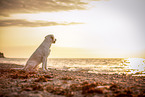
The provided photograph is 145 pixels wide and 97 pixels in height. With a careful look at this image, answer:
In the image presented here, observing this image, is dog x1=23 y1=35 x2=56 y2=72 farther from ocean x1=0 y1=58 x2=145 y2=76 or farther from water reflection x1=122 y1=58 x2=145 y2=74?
water reflection x1=122 y1=58 x2=145 y2=74

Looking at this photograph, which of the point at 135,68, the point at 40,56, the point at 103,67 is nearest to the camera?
the point at 40,56

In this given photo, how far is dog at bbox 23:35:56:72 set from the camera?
438 inches

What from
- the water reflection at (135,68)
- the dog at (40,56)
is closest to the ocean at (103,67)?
the water reflection at (135,68)

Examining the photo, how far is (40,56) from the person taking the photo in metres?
11.5

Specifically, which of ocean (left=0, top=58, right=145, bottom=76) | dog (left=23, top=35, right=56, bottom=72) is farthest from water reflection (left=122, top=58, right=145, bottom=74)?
dog (left=23, top=35, right=56, bottom=72)

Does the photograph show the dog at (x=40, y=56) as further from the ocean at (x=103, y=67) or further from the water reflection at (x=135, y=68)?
the water reflection at (x=135, y=68)

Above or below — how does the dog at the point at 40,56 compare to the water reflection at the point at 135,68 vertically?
above

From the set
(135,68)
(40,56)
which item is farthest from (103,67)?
(40,56)

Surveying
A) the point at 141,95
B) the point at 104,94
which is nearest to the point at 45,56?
the point at 104,94

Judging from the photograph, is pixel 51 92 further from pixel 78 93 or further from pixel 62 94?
pixel 78 93

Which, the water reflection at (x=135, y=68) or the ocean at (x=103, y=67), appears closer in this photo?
the water reflection at (x=135, y=68)

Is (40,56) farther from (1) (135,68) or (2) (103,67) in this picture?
(1) (135,68)

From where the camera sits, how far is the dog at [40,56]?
1112cm

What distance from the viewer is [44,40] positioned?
12.3 m
